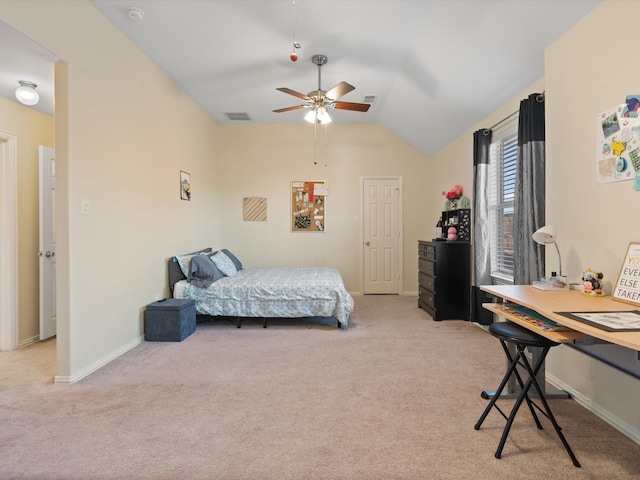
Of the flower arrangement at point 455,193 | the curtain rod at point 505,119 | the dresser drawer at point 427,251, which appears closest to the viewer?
the curtain rod at point 505,119

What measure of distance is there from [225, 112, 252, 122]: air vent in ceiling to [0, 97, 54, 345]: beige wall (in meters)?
2.43

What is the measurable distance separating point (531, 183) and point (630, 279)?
3.77 ft

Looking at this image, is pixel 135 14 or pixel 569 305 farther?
pixel 135 14

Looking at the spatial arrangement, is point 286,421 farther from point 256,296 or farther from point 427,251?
point 427,251

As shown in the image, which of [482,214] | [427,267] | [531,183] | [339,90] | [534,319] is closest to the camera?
[534,319]

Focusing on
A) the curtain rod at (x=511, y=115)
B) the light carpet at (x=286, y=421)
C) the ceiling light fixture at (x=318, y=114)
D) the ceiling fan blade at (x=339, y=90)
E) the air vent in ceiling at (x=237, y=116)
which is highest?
the air vent in ceiling at (x=237, y=116)

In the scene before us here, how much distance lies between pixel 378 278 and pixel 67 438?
15.3 ft

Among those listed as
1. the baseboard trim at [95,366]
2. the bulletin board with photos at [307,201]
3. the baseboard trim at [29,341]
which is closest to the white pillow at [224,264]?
the baseboard trim at [95,366]

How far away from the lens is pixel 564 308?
160 cm

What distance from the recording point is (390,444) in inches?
67.8

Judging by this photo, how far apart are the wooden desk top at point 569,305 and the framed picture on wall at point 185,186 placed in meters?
3.74

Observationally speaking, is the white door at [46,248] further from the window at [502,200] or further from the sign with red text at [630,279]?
the window at [502,200]

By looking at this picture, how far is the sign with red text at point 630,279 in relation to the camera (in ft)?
5.43

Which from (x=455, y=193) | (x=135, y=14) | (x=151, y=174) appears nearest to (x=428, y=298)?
(x=455, y=193)
